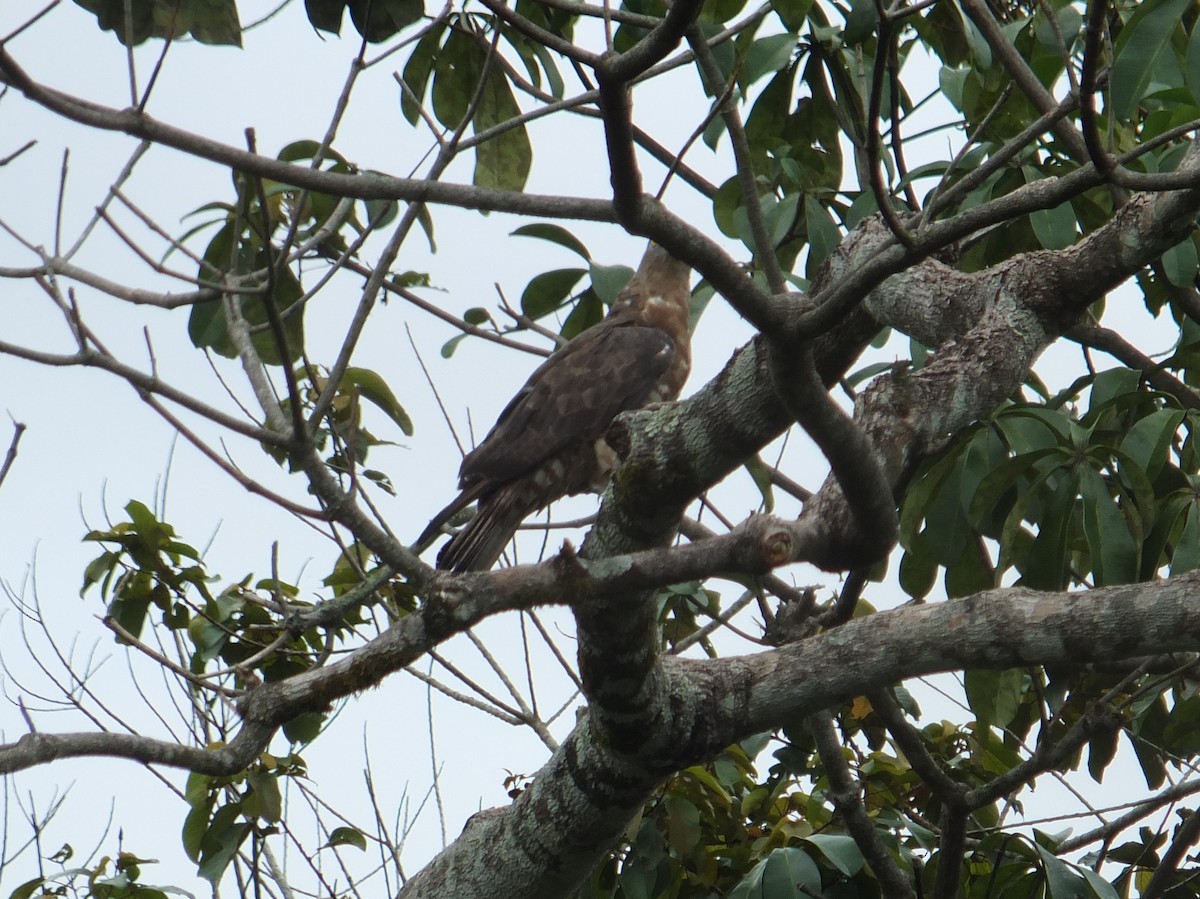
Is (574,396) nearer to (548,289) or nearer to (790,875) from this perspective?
(548,289)

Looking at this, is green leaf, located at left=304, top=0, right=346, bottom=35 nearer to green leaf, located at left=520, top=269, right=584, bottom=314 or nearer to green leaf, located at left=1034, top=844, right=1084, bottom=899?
green leaf, located at left=520, top=269, right=584, bottom=314

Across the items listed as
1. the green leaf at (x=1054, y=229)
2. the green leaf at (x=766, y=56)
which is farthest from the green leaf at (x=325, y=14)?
the green leaf at (x=1054, y=229)

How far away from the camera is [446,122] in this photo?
9.42ft

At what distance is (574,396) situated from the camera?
395cm

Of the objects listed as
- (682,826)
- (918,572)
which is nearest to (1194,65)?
(918,572)

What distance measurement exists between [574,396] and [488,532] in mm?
624

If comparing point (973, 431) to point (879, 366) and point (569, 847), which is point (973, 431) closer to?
point (879, 366)

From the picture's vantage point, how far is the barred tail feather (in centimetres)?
334

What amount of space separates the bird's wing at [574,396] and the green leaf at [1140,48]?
1999mm

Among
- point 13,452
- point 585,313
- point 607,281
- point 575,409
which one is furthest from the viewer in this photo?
point 575,409

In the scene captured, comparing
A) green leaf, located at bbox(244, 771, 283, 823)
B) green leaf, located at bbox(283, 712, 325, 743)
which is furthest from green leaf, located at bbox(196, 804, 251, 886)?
green leaf, located at bbox(283, 712, 325, 743)

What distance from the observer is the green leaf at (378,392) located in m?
3.01

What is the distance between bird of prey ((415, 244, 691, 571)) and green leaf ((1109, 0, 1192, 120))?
6.19ft

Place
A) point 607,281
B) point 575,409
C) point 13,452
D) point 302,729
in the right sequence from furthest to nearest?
point 575,409 → point 607,281 → point 302,729 → point 13,452
